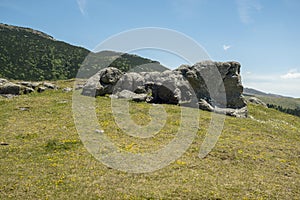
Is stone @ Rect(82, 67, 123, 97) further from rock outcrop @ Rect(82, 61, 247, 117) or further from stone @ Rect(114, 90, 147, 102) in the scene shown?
stone @ Rect(114, 90, 147, 102)

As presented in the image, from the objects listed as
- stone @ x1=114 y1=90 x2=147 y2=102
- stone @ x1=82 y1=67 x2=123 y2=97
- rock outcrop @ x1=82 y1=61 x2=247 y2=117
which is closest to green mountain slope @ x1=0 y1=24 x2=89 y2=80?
stone @ x1=82 y1=67 x2=123 y2=97

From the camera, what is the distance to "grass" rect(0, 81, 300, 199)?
14.5 m

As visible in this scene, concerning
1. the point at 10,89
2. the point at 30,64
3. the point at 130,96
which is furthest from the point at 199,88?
the point at 30,64

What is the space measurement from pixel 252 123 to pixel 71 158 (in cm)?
2360

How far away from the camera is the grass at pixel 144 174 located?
47.6 feet

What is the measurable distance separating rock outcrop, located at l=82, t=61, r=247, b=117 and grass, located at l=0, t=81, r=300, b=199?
9754mm

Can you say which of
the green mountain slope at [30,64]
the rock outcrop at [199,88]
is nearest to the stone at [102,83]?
the rock outcrop at [199,88]

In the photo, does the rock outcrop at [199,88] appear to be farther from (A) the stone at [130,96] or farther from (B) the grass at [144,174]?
(B) the grass at [144,174]

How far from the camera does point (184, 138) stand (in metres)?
24.5

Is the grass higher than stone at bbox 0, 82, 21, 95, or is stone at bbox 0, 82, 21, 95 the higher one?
stone at bbox 0, 82, 21, 95

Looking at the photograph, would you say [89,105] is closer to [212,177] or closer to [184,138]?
[184,138]

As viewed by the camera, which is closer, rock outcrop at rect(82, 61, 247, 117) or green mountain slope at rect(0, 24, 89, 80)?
rock outcrop at rect(82, 61, 247, 117)

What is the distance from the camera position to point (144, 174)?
55.7ft

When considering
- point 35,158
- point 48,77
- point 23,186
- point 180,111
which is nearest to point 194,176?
point 23,186
